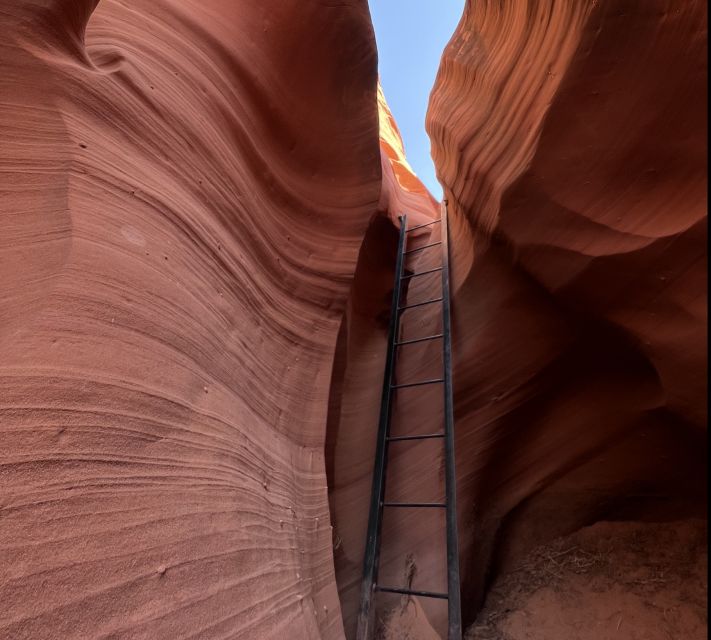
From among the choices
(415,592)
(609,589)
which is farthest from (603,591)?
(415,592)

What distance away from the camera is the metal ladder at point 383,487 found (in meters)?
2.05

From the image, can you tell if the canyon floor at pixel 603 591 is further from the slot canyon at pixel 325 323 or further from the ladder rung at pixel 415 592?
the ladder rung at pixel 415 592

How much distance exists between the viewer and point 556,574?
2.66 meters

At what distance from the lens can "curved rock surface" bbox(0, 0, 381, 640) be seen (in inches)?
37.1

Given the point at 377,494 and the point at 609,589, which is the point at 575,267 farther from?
the point at 609,589

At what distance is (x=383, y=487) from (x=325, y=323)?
897mm

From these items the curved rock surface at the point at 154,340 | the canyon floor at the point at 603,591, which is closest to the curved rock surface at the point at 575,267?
the canyon floor at the point at 603,591

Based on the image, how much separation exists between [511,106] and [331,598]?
90.9 inches

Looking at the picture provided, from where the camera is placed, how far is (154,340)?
1275 millimetres

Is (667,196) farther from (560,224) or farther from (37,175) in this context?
(37,175)

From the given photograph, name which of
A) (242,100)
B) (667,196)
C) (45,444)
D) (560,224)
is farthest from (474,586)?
(242,100)

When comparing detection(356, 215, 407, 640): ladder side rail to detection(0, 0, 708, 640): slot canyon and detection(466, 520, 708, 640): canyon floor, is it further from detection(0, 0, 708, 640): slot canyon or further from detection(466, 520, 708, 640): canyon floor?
detection(466, 520, 708, 640): canyon floor

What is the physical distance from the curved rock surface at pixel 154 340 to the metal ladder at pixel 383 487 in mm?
411

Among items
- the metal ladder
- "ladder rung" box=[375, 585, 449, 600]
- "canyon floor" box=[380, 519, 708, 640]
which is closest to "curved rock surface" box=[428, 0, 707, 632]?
"canyon floor" box=[380, 519, 708, 640]
